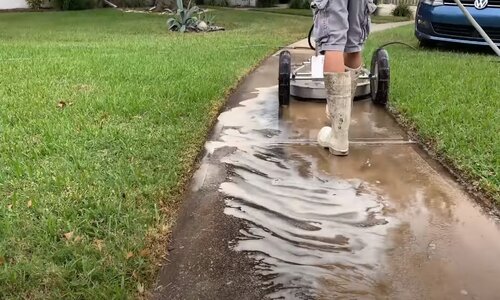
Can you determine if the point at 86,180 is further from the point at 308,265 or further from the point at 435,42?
the point at 435,42

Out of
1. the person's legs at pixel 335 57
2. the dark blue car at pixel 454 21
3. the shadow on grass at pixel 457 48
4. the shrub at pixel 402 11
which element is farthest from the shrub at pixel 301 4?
the person's legs at pixel 335 57

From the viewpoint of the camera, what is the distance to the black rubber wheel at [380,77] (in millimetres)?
5031

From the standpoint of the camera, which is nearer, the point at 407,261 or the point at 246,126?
the point at 407,261

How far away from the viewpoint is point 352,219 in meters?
2.93

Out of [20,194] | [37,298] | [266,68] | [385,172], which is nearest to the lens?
[37,298]

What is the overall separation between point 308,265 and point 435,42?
738 cm

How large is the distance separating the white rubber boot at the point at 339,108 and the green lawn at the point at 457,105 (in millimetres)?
651

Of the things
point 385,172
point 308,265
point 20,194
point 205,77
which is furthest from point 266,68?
point 308,265

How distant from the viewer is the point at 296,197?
10.5 feet

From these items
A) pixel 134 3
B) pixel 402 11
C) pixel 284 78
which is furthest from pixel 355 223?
pixel 134 3

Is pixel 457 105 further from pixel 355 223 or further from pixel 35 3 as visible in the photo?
pixel 35 3

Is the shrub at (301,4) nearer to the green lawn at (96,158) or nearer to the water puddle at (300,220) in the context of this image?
the green lawn at (96,158)

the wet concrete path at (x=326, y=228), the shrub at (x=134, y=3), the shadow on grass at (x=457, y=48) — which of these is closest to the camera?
the wet concrete path at (x=326, y=228)

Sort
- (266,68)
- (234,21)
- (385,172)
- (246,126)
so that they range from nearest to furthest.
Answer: (385,172), (246,126), (266,68), (234,21)
